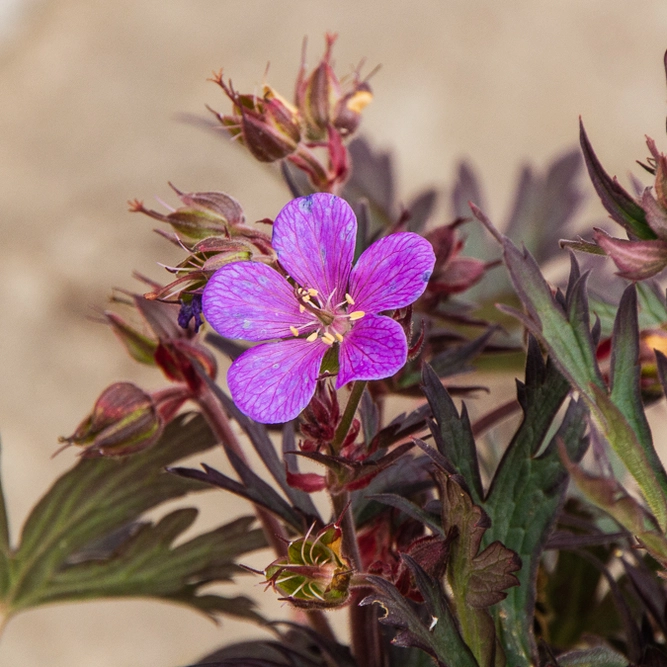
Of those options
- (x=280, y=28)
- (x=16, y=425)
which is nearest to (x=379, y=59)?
(x=280, y=28)

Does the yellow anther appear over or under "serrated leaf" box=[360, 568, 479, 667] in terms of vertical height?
over

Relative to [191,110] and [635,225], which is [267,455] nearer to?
[635,225]

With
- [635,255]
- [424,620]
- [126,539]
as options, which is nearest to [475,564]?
[424,620]

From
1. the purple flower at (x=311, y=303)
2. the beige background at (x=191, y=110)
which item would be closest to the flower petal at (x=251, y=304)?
Result: the purple flower at (x=311, y=303)

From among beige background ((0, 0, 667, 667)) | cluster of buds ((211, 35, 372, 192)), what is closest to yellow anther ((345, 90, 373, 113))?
cluster of buds ((211, 35, 372, 192))

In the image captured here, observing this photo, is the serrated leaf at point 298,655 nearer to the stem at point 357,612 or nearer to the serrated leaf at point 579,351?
the stem at point 357,612

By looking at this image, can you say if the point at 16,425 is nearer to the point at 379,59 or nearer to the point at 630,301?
the point at 379,59

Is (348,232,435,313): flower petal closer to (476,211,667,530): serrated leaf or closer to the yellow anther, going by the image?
(476,211,667,530): serrated leaf
